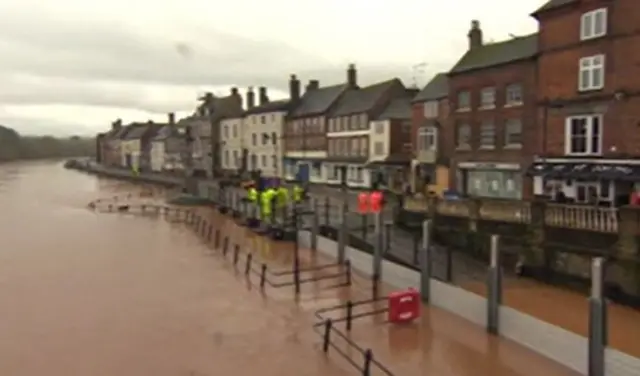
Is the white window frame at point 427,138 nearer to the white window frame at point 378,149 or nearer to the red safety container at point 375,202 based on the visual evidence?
the white window frame at point 378,149

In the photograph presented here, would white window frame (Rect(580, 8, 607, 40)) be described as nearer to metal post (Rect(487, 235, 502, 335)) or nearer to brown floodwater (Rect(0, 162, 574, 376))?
metal post (Rect(487, 235, 502, 335))

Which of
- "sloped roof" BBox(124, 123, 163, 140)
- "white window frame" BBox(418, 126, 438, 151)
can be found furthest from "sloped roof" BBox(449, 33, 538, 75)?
"sloped roof" BBox(124, 123, 163, 140)

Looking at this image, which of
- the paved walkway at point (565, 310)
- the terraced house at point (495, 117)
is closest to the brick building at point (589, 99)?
the terraced house at point (495, 117)

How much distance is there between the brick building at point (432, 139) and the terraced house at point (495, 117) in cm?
122

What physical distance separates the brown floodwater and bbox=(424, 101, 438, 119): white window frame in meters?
14.0

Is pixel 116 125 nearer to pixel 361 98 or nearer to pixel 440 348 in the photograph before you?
pixel 361 98

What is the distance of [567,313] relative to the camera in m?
18.1

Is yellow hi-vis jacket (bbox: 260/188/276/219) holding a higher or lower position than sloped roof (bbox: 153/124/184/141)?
lower

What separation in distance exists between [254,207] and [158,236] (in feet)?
19.7

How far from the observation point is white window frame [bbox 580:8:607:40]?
2378cm

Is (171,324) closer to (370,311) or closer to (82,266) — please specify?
(370,311)

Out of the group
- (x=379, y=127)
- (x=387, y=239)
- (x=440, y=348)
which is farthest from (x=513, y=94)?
(x=440, y=348)

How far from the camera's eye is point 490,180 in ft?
105

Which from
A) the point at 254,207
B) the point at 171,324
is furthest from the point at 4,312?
the point at 254,207
